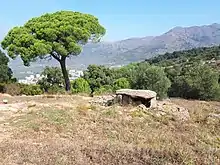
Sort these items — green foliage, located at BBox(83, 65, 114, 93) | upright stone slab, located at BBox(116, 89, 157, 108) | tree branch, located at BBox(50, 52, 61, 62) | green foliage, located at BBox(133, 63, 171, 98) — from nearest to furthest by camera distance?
upright stone slab, located at BBox(116, 89, 157, 108) < tree branch, located at BBox(50, 52, 61, 62) < green foliage, located at BBox(133, 63, 171, 98) < green foliage, located at BBox(83, 65, 114, 93)

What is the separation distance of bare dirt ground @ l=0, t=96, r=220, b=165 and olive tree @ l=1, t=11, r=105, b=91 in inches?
293

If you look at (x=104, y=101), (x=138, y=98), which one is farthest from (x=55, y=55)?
(x=138, y=98)

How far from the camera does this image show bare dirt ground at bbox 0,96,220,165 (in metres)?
5.85

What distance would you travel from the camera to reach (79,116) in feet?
37.2

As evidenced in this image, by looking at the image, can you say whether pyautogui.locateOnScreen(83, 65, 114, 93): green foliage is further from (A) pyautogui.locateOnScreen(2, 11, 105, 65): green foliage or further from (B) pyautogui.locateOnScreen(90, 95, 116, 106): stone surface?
(B) pyautogui.locateOnScreen(90, 95, 116, 106): stone surface

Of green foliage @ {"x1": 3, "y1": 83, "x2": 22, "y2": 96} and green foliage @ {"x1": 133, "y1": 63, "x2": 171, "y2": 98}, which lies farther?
green foliage @ {"x1": 133, "y1": 63, "x2": 171, "y2": 98}

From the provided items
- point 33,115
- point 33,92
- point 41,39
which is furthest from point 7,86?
point 33,115

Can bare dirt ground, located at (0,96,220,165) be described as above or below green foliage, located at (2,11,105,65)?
below

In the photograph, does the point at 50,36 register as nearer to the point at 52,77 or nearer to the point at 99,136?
the point at 52,77

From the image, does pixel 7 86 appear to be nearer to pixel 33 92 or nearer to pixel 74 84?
pixel 33 92

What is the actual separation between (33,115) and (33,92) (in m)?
8.85

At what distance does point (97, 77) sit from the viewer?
1330 inches

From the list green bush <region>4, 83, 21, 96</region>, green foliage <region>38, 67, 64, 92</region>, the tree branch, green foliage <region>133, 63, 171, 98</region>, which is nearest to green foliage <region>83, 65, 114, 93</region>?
green foliage <region>38, 67, 64, 92</region>

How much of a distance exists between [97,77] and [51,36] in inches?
462
